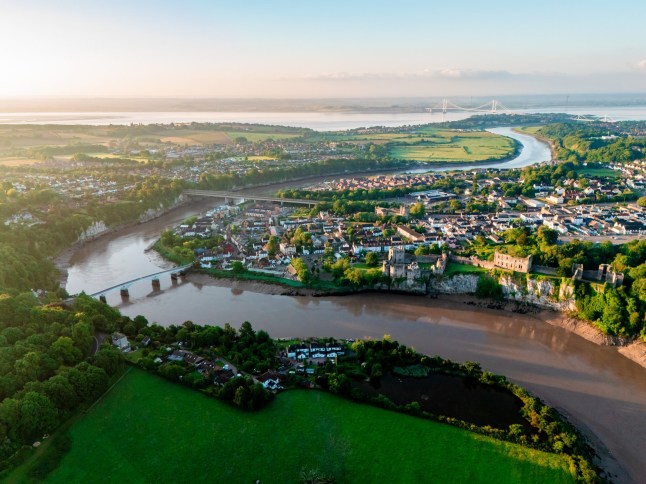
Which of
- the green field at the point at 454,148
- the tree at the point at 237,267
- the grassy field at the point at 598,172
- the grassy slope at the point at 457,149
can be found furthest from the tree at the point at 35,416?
the grassy slope at the point at 457,149

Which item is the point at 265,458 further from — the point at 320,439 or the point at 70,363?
the point at 70,363

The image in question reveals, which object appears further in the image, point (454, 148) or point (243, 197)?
point (454, 148)

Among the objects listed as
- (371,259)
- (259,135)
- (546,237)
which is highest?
(546,237)

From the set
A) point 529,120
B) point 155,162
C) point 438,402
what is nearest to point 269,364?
point 438,402

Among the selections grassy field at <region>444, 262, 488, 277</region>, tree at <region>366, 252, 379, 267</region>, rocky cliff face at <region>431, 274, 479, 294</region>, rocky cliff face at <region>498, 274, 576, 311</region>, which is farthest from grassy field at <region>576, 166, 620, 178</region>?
tree at <region>366, 252, 379, 267</region>

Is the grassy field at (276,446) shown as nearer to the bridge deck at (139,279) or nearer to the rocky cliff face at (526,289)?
the bridge deck at (139,279)

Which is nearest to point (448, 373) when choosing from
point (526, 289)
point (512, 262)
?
point (526, 289)

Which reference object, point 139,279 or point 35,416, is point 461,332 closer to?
point 35,416
